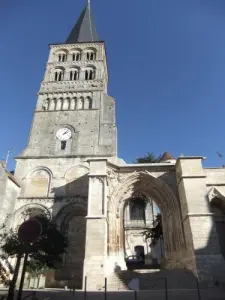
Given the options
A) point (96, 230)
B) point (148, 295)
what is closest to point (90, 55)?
point (96, 230)

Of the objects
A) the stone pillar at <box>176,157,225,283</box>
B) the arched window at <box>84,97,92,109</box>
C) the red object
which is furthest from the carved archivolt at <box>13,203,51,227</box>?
the red object

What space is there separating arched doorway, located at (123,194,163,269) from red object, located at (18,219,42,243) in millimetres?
18254

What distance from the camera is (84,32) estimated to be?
2902cm

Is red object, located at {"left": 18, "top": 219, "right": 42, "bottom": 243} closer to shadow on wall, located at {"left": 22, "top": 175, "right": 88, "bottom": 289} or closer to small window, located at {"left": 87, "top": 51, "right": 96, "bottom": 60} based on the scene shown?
shadow on wall, located at {"left": 22, "top": 175, "right": 88, "bottom": 289}

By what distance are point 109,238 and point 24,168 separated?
9211mm

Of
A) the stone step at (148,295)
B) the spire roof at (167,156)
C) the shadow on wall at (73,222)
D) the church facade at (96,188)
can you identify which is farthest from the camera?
the spire roof at (167,156)

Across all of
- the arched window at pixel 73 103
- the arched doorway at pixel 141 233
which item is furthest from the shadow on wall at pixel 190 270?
the arched window at pixel 73 103

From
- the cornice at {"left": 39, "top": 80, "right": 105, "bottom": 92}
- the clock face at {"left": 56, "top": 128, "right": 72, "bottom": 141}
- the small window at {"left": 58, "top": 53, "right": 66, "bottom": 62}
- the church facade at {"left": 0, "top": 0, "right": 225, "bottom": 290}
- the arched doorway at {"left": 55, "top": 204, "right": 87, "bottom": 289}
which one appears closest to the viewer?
the church facade at {"left": 0, "top": 0, "right": 225, "bottom": 290}

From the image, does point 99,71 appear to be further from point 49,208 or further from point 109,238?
point 109,238

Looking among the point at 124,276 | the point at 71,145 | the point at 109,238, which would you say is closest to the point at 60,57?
the point at 71,145

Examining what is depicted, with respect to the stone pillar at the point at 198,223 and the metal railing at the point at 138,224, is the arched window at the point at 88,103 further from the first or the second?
the metal railing at the point at 138,224

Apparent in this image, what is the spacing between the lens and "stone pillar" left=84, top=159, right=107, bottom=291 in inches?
391

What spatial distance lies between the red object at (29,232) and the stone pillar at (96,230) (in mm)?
6225

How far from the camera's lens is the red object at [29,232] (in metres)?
4.85
